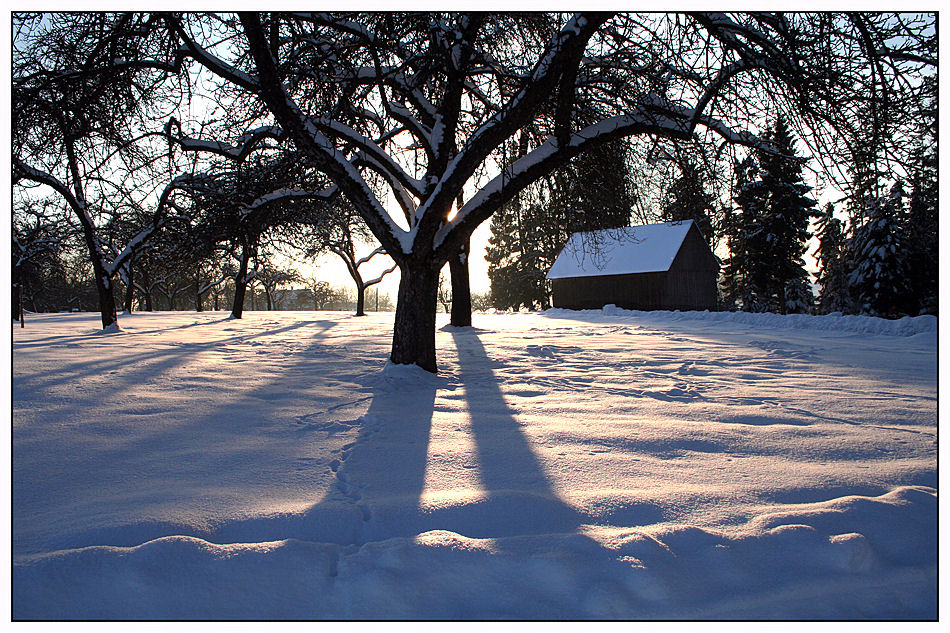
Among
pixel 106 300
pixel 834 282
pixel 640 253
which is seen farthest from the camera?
pixel 640 253

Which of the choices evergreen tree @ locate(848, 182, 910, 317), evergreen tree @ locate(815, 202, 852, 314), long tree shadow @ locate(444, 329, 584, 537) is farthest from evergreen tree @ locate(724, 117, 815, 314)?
long tree shadow @ locate(444, 329, 584, 537)

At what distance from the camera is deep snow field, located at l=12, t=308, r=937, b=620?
1.81m

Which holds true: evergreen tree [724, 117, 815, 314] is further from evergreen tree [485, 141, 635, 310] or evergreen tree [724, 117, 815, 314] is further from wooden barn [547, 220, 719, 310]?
evergreen tree [485, 141, 635, 310]

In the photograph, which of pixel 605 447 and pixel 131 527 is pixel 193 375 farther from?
pixel 605 447

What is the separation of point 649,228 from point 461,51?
28022mm

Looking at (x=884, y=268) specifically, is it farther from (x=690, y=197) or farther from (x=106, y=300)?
(x=106, y=300)

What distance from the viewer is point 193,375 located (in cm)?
589

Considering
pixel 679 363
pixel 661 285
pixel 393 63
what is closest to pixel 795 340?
pixel 679 363

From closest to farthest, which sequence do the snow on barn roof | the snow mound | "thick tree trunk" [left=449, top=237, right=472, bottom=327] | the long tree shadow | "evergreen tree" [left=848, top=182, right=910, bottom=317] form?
1. the snow mound
2. the long tree shadow
3. "thick tree trunk" [left=449, top=237, right=472, bottom=327]
4. "evergreen tree" [left=848, top=182, right=910, bottom=317]
5. the snow on barn roof

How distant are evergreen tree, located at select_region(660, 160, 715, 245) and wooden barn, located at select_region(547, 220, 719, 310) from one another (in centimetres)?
1828

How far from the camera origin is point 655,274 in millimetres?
28375

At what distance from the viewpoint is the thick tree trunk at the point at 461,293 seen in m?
14.2

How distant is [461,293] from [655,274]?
17753 mm

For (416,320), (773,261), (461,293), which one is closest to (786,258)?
(773,261)
